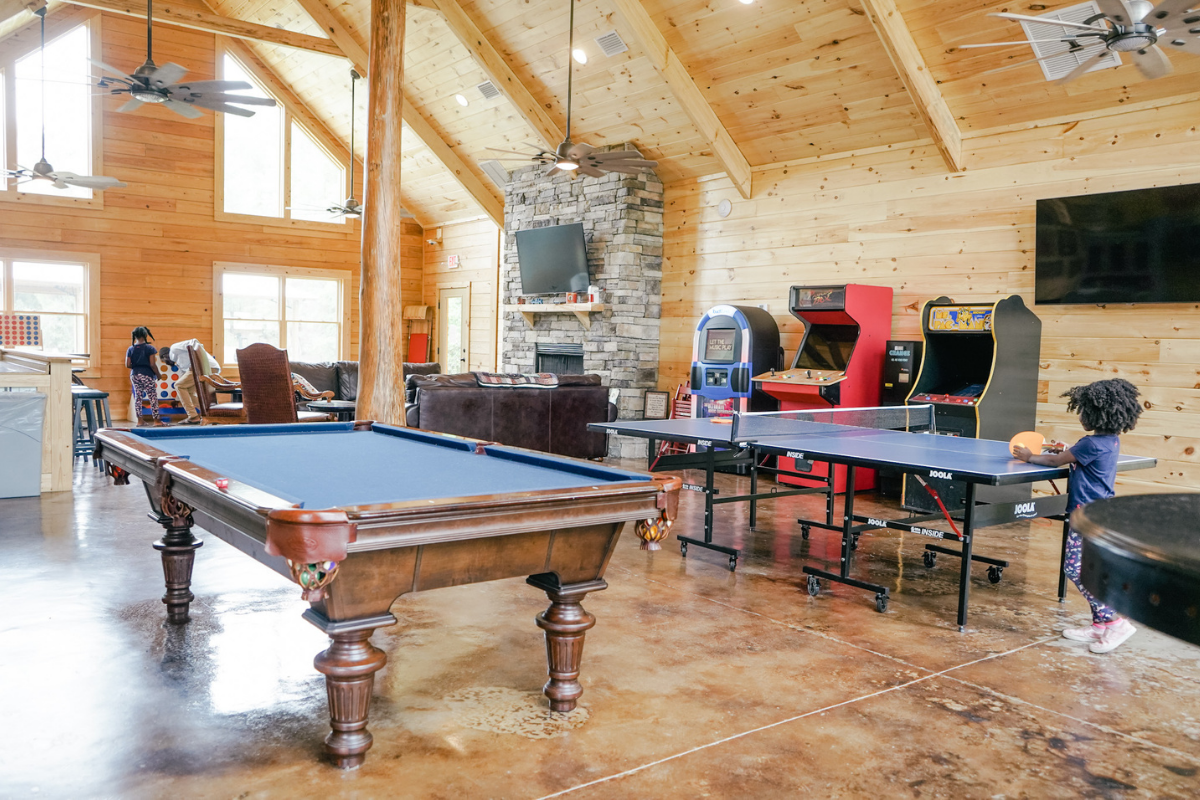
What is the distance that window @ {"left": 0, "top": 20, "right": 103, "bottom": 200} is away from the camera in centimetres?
1039

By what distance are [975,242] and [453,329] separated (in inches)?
331

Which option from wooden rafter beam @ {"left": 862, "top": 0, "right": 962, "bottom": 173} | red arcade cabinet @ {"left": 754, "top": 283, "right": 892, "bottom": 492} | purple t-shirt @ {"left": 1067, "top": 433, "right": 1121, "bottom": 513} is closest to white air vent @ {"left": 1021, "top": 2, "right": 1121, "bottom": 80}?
wooden rafter beam @ {"left": 862, "top": 0, "right": 962, "bottom": 173}

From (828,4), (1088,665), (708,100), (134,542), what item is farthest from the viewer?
(708,100)

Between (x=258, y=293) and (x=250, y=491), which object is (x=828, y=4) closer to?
(x=250, y=491)

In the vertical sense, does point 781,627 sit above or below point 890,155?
below

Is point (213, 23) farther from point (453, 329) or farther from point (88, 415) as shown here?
point (453, 329)

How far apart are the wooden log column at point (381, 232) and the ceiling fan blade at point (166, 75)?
5.29ft

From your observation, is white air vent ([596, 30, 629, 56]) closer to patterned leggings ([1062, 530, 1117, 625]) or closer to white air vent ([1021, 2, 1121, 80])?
white air vent ([1021, 2, 1121, 80])

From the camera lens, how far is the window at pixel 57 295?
414 inches

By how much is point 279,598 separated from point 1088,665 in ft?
10.7

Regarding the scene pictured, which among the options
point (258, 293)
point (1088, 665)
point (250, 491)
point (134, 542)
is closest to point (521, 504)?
point (250, 491)

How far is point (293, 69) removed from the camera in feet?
38.2

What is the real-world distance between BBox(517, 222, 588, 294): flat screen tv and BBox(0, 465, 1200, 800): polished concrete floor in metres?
5.65

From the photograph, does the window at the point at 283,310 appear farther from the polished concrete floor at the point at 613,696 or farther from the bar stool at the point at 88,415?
the polished concrete floor at the point at 613,696
